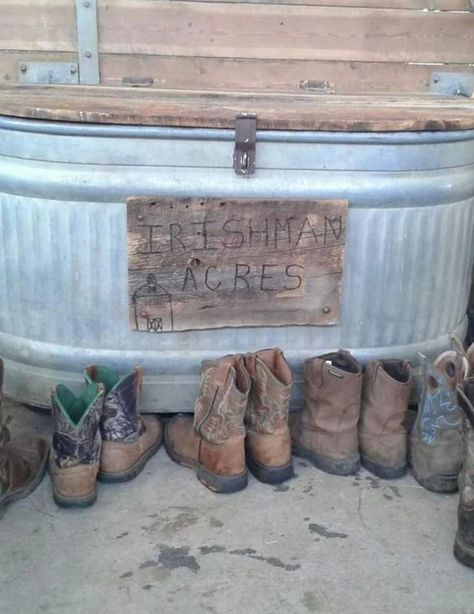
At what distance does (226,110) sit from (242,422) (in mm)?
869

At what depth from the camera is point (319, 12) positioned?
9.29ft

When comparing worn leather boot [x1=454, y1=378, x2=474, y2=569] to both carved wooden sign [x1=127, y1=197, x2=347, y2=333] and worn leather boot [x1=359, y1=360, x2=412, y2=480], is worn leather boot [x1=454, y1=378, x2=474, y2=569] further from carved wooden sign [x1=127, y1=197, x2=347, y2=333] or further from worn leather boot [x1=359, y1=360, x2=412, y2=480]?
carved wooden sign [x1=127, y1=197, x2=347, y2=333]

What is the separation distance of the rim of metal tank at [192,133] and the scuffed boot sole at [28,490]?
911 millimetres

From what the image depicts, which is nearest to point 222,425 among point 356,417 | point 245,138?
point 356,417

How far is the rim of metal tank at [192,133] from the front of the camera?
2014 mm

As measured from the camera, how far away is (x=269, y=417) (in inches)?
80.0

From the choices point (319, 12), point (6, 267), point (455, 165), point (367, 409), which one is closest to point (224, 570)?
point (367, 409)

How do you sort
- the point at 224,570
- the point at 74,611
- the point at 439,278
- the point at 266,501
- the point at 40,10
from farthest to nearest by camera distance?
the point at 40,10
the point at 439,278
the point at 266,501
the point at 224,570
the point at 74,611

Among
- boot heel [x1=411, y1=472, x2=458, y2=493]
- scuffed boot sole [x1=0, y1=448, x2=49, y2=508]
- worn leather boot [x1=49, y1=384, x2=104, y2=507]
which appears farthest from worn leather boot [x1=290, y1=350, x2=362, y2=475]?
scuffed boot sole [x1=0, y1=448, x2=49, y2=508]

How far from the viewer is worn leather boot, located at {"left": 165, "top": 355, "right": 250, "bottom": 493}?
1.96 metres

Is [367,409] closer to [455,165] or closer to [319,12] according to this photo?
[455,165]

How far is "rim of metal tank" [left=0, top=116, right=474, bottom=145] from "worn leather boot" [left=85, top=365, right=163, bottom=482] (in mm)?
642

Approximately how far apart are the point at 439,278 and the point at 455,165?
340mm

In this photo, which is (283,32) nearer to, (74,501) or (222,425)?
(222,425)
